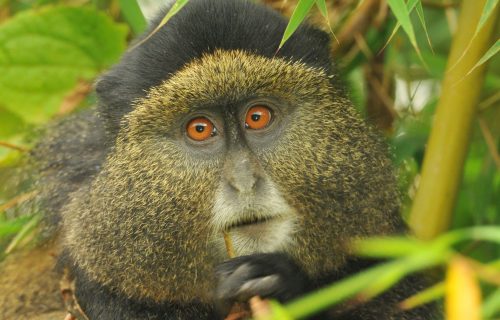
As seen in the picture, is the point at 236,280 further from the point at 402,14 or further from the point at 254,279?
the point at 402,14

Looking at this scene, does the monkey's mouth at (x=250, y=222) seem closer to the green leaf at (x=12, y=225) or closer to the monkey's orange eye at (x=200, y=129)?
the monkey's orange eye at (x=200, y=129)

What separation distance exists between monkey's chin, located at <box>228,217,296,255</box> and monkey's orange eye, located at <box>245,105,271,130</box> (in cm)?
32

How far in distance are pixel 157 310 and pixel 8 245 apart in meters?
1.02

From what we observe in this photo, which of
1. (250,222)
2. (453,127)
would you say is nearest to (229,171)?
(250,222)

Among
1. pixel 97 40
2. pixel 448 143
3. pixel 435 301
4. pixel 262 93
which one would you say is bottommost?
pixel 435 301

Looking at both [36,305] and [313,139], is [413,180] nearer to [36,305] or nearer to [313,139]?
[313,139]

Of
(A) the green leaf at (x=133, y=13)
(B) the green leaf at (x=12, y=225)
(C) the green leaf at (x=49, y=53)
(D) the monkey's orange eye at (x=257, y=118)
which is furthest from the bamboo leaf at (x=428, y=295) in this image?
(C) the green leaf at (x=49, y=53)

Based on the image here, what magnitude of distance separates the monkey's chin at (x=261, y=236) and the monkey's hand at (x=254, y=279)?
0.10 ft

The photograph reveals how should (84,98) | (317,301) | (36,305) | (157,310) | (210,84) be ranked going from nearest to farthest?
(317,301), (210,84), (157,310), (36,305), (84,98)

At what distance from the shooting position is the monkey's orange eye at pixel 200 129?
114 inches

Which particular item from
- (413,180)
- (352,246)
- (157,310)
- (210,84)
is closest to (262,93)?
(210,84)

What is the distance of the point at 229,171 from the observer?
277cm

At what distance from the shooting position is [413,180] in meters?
3.86

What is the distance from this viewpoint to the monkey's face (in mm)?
2836
